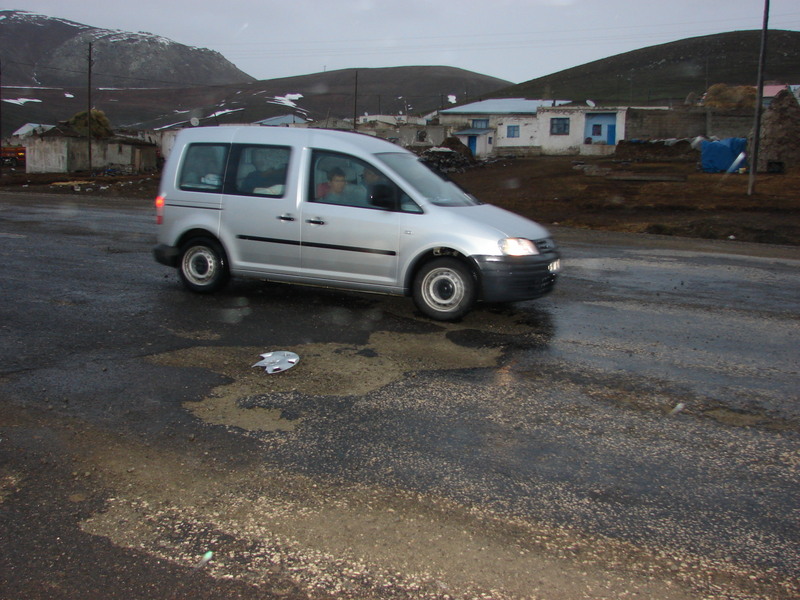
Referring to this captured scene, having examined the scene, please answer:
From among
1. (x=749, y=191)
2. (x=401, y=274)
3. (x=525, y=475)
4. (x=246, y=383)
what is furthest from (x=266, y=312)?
(x=749, y=191)

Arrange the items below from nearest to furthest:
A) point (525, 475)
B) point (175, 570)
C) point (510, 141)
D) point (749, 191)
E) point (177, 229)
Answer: point (175, 570) < point (525, 475) < point (177, 229) < point (749, 191) < point (510, 141)

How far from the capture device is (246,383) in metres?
5.16

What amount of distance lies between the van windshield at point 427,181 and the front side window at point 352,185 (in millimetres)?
216

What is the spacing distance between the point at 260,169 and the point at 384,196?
5.26ft

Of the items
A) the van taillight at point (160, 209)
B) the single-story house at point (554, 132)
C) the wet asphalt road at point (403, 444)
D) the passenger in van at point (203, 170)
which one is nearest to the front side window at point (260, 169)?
the passenger in van at point (203, 170)

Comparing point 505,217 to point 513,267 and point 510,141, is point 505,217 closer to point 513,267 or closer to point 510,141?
point 513,267

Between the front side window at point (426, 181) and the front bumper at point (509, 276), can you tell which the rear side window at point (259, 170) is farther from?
the front bumper at point (509, 276)

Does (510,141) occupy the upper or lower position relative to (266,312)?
upper

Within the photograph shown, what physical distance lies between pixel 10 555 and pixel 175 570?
734 mm

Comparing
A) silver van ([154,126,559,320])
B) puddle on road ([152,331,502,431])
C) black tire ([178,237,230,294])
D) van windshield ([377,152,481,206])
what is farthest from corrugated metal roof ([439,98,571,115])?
puddle on road ([152,331,502,431])

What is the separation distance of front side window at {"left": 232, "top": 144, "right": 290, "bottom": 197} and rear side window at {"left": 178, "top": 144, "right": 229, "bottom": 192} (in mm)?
199

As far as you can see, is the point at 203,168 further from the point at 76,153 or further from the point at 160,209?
the point at 76,153

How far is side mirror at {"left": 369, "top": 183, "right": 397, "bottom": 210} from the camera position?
7168mm

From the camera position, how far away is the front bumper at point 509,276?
6.89 m
